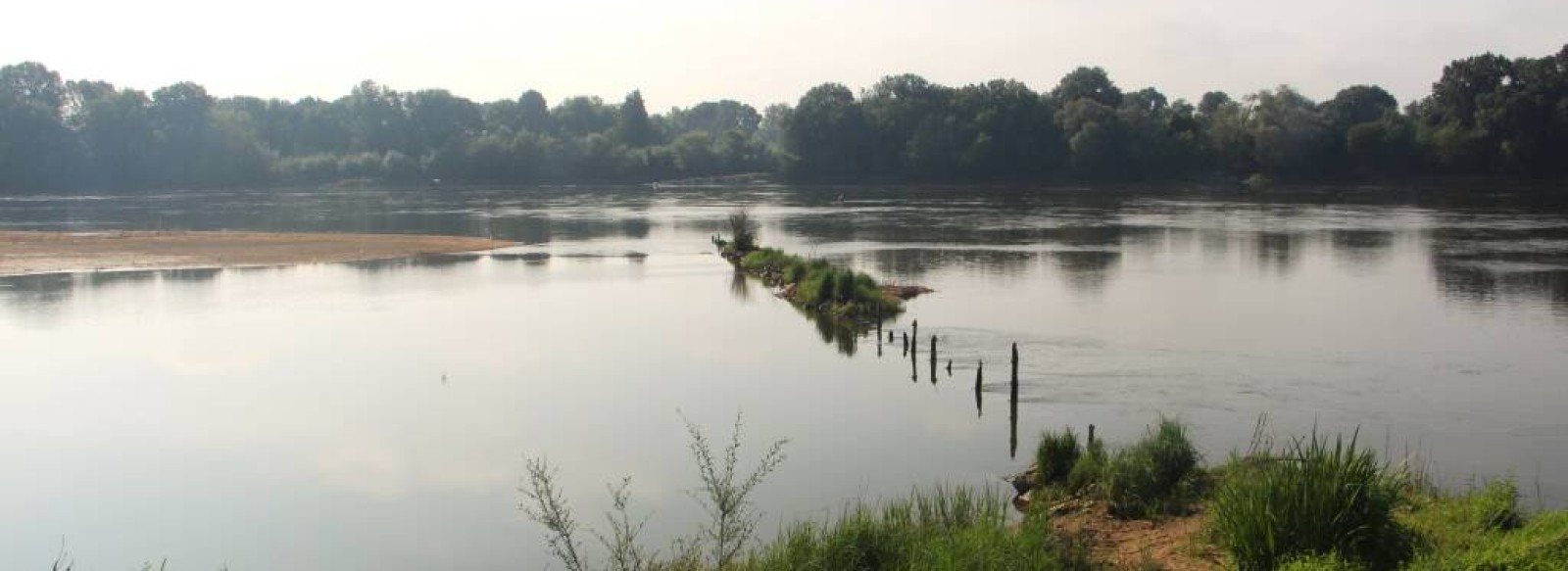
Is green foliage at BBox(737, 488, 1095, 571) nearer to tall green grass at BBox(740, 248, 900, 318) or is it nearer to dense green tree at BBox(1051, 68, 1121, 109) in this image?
tall green grass at BBox(740, 248, 900, 318)

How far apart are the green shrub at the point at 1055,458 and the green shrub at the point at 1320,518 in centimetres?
519

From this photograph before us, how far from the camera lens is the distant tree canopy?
358 ft

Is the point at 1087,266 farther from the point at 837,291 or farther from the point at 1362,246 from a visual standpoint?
the point at 1362,246

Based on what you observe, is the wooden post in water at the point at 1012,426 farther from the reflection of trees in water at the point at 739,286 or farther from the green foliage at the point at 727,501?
the reflection of trees in water at the point at 739,286

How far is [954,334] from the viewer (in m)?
30.6

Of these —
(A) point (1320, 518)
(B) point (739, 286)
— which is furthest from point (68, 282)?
(A) point (1320, 518)

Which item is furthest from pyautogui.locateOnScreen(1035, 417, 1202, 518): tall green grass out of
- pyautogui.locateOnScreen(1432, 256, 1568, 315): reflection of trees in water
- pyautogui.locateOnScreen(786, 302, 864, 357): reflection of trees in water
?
pyautogui.locateOnScreen(1432, 256, 1568, 315): reflection of trees in water

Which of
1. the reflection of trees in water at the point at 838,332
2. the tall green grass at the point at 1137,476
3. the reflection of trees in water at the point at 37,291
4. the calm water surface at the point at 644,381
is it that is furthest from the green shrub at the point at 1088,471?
the reflection of trees in water at the point at 37,291

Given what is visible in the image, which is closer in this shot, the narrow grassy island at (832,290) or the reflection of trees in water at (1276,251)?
the narrow grassy island at (832,290)

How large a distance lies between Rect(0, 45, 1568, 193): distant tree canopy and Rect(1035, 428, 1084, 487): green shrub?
102 meters

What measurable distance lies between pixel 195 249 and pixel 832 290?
33.3m

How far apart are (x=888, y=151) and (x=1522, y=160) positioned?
5601cm

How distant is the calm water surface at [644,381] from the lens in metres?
17.4

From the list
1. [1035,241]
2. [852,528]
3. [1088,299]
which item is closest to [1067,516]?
[852,528]
